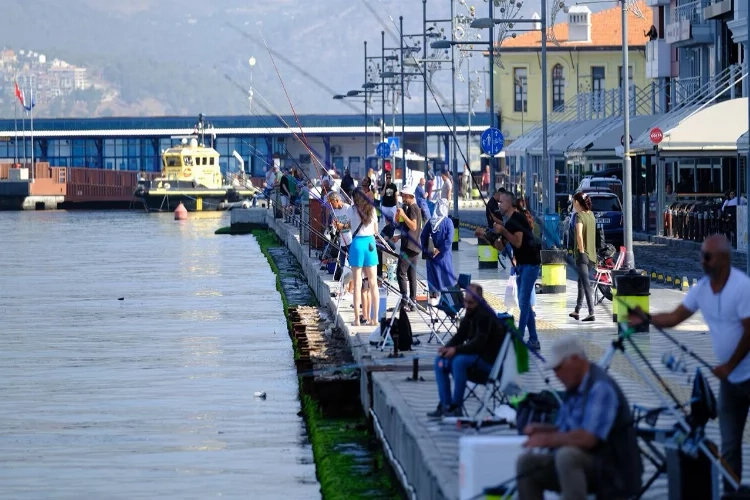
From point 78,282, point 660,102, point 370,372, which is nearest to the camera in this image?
point 370,372

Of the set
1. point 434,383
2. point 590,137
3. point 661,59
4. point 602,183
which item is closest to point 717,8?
point 590,137

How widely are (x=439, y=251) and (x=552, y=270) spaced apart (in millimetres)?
4801

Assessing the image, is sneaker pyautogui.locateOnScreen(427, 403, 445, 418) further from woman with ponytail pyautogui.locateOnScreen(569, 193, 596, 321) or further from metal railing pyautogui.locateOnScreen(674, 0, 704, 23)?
metal railing pyautogui.locateOnScreen(674, 0, 704, 23)

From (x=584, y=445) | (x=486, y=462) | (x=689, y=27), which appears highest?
(x=689, y=27)

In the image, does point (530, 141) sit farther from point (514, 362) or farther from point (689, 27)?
point (514, 362)

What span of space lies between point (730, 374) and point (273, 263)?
34.9m

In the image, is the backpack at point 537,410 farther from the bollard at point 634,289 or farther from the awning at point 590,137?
the awning at point 590,137

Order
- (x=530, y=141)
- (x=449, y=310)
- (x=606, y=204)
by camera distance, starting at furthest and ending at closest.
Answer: (x=530, y=141) → (x=606, y=204) → (x=449, y=310)

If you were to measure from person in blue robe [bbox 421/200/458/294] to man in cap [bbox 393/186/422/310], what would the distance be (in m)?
0.23

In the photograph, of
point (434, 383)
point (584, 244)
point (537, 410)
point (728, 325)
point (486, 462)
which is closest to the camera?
point (486, 462)

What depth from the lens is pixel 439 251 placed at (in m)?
22.0

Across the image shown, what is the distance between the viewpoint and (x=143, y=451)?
16234 millimetres

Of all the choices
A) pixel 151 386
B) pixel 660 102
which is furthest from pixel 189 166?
pixel 151 386

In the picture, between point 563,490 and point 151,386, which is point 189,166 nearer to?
point 151,386
